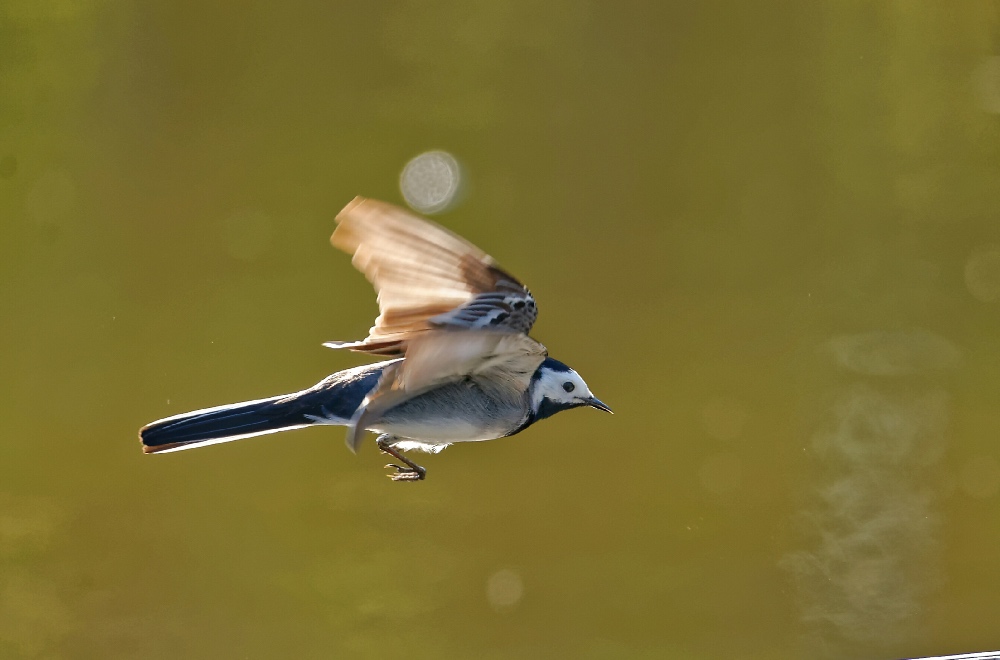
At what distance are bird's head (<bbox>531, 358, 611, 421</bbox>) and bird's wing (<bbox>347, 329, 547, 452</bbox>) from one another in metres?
0.28

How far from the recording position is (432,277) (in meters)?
1.53

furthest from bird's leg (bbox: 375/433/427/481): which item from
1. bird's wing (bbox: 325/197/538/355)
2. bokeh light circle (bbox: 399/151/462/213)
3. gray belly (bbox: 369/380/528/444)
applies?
bokeh light circle (bbox: 399/151/462/213)

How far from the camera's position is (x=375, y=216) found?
1.44 metres

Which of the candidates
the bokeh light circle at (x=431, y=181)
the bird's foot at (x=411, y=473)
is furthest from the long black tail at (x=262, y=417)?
the bokeh light circle at (x=431, y=181)

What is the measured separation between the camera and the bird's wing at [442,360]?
150 cm

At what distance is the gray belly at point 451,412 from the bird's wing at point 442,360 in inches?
5.5

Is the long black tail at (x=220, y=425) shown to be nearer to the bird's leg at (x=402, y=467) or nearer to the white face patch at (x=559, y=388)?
the bird's leg at (x=402, y=467)

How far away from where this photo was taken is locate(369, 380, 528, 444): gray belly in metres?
Answer: 1.84

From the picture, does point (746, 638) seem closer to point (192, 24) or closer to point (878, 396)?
point (878, 396)

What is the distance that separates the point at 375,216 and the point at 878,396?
1.86 metres

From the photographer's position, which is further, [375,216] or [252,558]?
[252,558]

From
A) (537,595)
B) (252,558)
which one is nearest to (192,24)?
(252,558)

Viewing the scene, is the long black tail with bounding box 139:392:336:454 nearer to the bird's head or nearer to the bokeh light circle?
the bird's head

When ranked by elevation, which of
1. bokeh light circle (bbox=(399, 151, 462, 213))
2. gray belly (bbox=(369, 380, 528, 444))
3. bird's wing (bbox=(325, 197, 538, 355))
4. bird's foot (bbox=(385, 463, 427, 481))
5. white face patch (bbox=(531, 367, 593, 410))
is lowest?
bird's foot (bbox=(385, 463, 427, 481))
